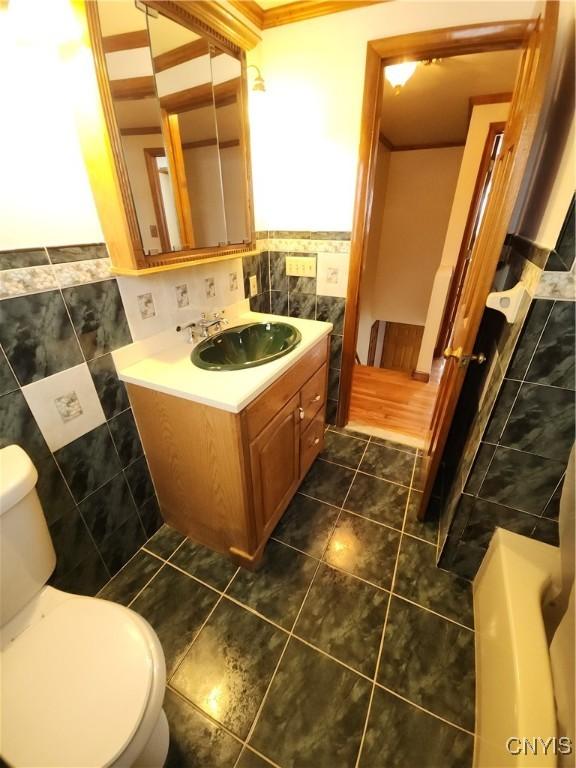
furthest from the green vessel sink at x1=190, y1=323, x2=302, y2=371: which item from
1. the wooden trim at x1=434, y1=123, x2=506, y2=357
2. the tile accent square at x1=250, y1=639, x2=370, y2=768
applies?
the wooden trim at x1=434, y1=123, x2=506, y2=357

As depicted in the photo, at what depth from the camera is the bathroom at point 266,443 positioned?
86cm

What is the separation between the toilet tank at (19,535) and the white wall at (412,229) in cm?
428

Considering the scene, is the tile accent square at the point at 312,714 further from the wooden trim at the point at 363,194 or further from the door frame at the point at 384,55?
the door frame at the point at 384,55

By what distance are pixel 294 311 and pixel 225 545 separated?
54.4 inches

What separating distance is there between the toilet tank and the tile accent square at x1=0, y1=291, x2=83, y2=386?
23 cm

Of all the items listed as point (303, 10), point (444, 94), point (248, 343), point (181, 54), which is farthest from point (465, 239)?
point (181, 54)

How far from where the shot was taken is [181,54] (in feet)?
3.65

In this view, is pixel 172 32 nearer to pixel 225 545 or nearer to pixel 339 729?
pixel 225 545

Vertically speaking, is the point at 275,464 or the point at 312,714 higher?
the point at 275,464

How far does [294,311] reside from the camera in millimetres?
2006

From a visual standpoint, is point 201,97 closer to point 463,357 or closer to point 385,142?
point 463,357

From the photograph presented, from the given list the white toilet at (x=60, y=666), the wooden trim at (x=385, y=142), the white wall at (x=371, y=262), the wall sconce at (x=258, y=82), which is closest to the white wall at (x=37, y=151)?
the white toilet at (x=60, y=666)

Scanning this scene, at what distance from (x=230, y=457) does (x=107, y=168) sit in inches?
38.3

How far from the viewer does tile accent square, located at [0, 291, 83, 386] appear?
0.85 m
